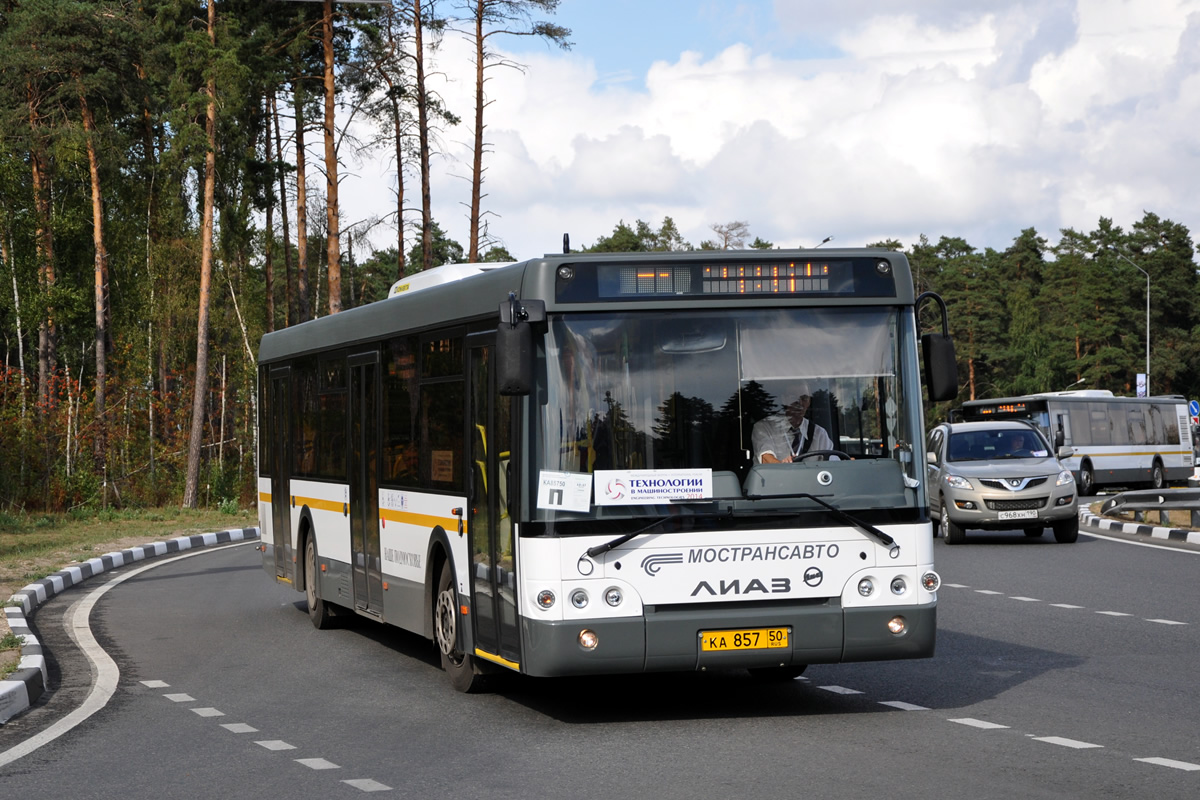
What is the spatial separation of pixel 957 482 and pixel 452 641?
1491cm

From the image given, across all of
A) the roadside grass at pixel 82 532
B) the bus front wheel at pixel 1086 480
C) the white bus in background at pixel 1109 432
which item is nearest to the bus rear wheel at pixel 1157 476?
the white bus in background at pixel 1109 432

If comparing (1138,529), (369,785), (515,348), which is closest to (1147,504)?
(1138,529)

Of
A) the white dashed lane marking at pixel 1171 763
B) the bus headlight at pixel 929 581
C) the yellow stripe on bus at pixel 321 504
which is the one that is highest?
the yellow stripe on bus at pixel 321 504

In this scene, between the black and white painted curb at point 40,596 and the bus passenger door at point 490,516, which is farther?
the black and white painted curb at point 40,596

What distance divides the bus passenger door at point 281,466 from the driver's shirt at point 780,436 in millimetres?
7914

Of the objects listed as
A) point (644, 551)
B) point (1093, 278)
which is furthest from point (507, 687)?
point (1093, 278)

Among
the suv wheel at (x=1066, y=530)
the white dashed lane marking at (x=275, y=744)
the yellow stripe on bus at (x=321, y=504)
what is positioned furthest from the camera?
the suv wheel at (x=1066, y=530)

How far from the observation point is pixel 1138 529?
28469 mm

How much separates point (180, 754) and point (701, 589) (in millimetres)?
3035

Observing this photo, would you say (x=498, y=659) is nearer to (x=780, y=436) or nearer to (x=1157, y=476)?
(x=780, y=436)

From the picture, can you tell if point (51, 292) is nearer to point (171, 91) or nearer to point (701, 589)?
point (171, 91)

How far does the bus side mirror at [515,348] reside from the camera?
9.18 m

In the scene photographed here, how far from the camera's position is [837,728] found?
9.39m

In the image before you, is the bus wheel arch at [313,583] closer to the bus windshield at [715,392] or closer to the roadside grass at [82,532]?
the roadside grass at [82,532]
